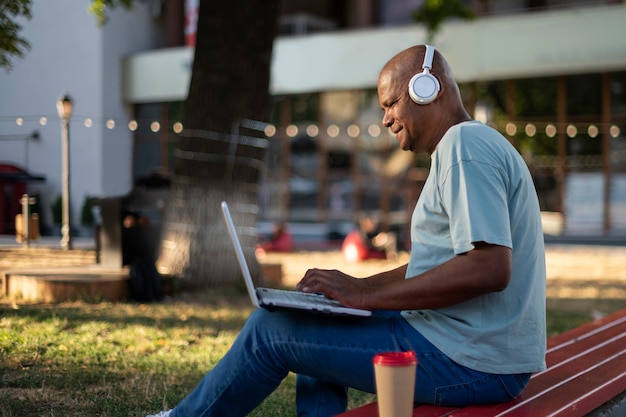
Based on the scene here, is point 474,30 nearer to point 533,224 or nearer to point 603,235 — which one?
point 603,235

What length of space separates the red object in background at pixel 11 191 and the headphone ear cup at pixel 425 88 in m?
3.76

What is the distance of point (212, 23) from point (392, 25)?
17077 mm

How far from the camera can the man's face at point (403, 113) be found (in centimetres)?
279

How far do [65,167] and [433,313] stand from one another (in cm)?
538

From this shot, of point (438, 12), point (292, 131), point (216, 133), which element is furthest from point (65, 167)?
point (292, 131)

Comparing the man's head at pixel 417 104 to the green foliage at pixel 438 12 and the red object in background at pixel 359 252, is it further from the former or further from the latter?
the red object in background at pixel 359 252

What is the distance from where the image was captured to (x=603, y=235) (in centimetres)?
2131

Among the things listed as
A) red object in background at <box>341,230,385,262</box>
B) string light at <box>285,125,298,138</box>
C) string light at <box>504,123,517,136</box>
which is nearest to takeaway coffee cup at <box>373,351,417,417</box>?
red object in background at <box>341,230,385,262</box>

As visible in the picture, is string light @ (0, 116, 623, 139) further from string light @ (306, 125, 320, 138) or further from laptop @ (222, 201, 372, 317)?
laptop @ (222, 201, 372, 317)

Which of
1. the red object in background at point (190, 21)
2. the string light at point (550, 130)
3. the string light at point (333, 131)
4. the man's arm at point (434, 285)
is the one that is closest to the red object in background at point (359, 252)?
the string light at point (550, 130)

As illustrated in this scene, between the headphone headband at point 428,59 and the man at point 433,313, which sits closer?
the man at point 433,313

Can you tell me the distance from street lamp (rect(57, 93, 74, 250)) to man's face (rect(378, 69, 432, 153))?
445cm

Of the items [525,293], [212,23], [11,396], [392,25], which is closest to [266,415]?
[11,396]

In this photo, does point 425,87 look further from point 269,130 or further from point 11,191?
point 269,130
